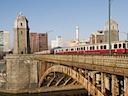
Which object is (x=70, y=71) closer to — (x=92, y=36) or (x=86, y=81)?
(x=86, y=81)

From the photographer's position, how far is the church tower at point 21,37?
60.0 m

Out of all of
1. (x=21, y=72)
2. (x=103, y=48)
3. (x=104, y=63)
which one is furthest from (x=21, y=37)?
(x=104, y=63)

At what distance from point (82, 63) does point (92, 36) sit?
134753 mm

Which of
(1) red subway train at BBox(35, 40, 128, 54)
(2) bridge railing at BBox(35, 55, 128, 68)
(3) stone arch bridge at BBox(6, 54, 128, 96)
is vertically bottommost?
(3) stone arch bridge at BBox(6, 54, 128, 96)

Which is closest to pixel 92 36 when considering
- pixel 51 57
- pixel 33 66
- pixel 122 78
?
pixel 33 66

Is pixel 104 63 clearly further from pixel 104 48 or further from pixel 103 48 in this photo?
pixel 103 48

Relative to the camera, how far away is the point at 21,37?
6016 cm

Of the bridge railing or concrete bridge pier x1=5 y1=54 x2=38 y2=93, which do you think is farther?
concrete bridge pier x1=5 y1=54 x2=38 y2=93

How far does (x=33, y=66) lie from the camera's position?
173ft

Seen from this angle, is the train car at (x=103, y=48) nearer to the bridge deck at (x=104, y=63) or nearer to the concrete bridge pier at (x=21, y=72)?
the bridge deck at (x=104, y=63)

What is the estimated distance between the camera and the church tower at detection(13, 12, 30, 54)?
60000mm

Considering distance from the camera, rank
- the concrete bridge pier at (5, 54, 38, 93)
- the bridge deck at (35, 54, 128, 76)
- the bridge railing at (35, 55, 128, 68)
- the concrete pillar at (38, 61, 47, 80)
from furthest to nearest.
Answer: the concrete bridge pier at (5, 54, 38, 93)
the concrete pillar at (38, 61, 47, 80)
the bridge railing at (35, 55, 128, 68)
the bridge deck at (35, 54, 128, 76)

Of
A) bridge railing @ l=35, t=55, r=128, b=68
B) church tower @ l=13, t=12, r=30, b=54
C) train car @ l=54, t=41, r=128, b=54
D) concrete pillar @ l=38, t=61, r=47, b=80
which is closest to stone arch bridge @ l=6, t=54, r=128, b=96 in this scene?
bridge railing @ l=35, t=55, r=128, b=68

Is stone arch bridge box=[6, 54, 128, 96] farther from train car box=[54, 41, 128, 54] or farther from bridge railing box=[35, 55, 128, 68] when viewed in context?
train car box=[54, 41, 128, 54]
